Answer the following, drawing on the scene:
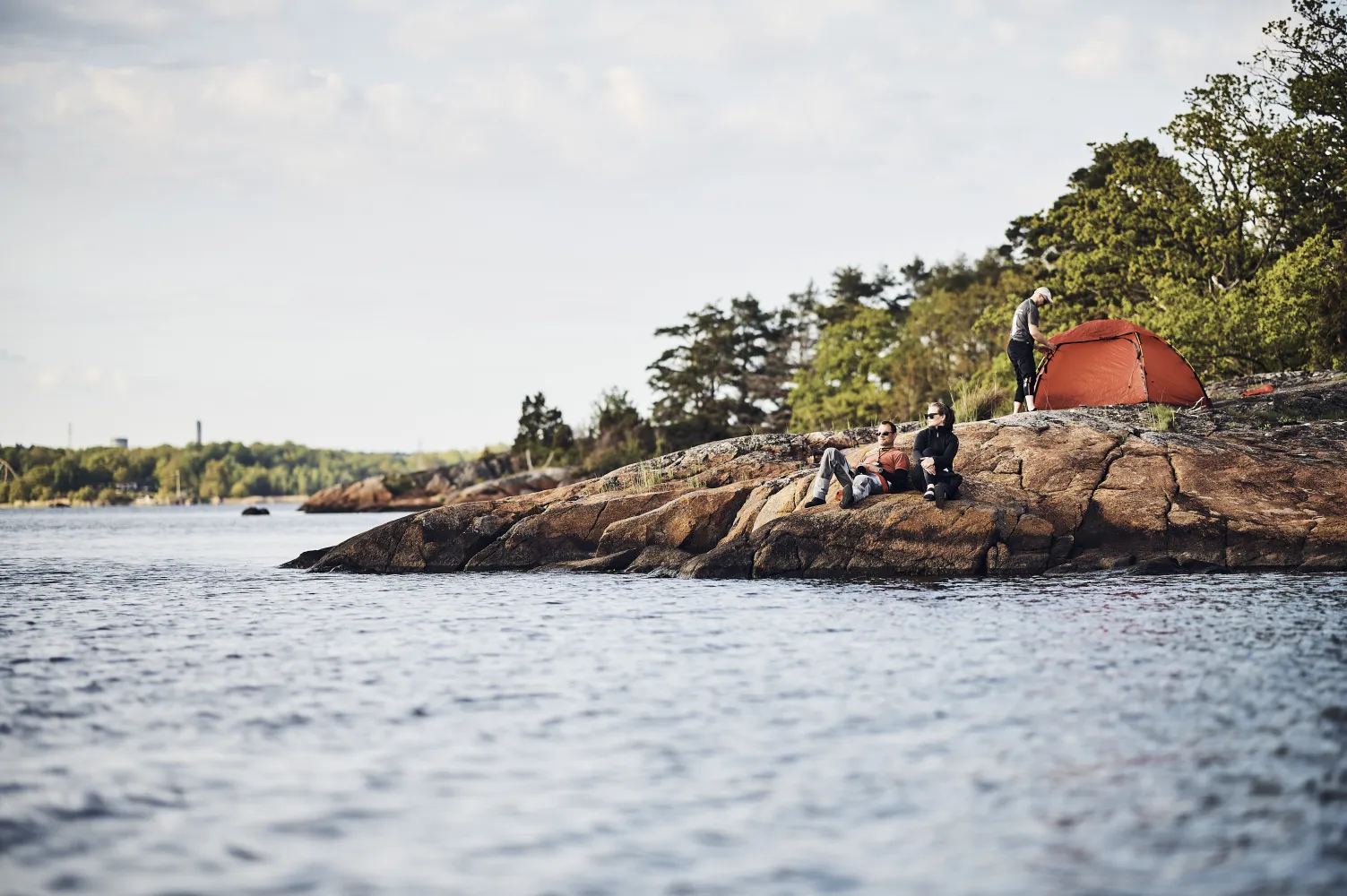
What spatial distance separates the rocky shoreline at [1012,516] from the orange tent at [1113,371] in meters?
1.57

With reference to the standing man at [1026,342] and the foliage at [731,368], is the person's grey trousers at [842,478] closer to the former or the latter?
the standing man at [1026,342]

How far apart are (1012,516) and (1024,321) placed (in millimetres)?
5334

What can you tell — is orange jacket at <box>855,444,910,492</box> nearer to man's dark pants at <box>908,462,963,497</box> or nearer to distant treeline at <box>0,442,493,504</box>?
man's dark pants at <box>908,462,963,497</box>

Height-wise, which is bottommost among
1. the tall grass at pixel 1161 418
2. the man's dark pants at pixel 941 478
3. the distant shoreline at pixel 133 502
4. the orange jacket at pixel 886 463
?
the distant shoreline at pixel 133 502

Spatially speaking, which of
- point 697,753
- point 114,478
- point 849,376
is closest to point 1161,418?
point 697,753

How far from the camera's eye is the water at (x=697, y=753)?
531cm

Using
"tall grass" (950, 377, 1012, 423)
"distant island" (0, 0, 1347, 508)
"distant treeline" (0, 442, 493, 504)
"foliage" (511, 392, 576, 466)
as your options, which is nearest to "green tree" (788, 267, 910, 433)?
"distant island" (0, 0, 1347, 508)

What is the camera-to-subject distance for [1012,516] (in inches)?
732

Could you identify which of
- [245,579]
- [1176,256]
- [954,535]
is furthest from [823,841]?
[1176,256]

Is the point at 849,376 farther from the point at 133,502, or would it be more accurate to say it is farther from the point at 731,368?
the point at 133,502

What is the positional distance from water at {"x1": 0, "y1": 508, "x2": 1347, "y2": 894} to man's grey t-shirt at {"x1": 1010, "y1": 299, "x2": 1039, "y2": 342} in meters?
9.14

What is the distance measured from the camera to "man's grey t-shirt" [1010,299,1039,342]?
22.0 m

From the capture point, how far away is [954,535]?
18.5m

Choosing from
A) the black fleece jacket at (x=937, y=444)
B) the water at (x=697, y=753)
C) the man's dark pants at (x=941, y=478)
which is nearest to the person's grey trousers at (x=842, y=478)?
the man's dark pants at (x=941, y=478)
